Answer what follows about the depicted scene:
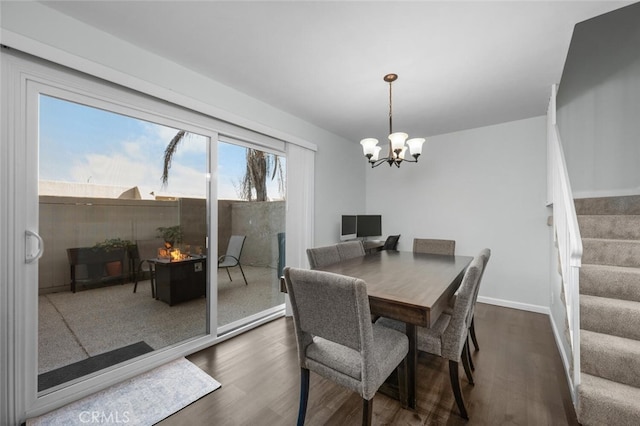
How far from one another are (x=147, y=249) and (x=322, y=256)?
4.95 ft

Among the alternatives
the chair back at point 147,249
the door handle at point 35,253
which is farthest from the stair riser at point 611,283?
the door handle at point 35,253

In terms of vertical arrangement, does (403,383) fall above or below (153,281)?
below

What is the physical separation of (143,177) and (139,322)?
47.9 inches

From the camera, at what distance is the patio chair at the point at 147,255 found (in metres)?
2.14

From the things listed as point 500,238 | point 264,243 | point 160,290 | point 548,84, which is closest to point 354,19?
point 548,84

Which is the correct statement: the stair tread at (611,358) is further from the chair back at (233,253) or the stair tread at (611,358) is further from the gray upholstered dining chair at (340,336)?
the chair back at (233,253)

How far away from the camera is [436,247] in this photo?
9.95ft

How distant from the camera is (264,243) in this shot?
3.28 meters

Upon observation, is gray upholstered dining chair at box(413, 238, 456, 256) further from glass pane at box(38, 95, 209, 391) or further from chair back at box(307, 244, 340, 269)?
glass pane at box(38, 95, 209, 391)

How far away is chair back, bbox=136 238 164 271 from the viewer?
2.14m

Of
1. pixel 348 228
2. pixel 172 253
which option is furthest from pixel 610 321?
pixel 172 253

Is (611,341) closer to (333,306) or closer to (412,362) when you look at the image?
(412,362)

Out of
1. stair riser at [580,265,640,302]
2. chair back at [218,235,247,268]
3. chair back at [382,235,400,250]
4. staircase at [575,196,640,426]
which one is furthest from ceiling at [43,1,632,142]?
chair back at [382,235,400,250]

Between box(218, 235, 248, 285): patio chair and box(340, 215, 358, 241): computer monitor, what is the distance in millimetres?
1586
